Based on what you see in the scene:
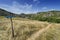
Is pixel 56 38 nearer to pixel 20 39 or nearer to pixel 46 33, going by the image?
pixel 46 33

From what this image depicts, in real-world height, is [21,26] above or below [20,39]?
above

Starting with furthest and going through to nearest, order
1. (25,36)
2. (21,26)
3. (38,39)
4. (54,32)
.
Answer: (21,26) → (54,32) → (25,36) → (38,39)

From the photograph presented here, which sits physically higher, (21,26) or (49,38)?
(21,26)

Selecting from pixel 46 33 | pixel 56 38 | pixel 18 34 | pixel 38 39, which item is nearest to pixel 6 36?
pixel 18 34

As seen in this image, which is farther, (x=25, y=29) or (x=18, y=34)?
(x=25, y=29)

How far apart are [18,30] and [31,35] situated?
8.11 feet

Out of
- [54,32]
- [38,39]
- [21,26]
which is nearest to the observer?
[38,39]

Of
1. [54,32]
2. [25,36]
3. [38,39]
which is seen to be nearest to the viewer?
[38,39]

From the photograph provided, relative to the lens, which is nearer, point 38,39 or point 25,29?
point 38,39

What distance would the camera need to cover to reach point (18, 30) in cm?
1648

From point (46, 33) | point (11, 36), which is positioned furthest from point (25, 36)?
point (46, 33)

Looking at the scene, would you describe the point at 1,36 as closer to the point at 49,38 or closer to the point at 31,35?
the point at 31,35

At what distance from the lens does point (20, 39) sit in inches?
558

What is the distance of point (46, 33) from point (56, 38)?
1.60 m
